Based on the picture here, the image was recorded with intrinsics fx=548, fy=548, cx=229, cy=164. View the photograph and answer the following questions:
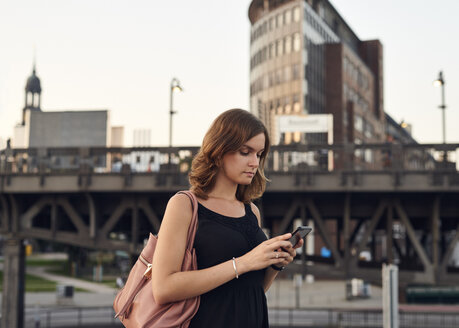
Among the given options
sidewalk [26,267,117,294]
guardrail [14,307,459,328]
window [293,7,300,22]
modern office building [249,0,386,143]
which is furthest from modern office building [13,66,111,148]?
window [293,7,300,22]

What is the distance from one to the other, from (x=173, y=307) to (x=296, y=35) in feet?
241

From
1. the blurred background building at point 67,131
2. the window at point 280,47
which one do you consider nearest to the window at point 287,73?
the window at point 280,47

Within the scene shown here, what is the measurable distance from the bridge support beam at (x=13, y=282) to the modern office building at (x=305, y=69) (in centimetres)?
4692

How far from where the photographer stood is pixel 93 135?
51281 mm

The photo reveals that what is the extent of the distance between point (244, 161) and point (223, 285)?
688 mm

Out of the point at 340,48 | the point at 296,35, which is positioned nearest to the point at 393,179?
the point at 296,35

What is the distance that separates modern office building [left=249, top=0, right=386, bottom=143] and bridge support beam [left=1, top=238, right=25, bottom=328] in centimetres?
4692

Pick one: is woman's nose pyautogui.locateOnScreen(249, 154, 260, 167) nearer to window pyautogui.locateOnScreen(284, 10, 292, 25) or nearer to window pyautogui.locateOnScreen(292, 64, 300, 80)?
window pyautogui.locateOnScreen(292, 64, 300, 80)

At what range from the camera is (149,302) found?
295cm

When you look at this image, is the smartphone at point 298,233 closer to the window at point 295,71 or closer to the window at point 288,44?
the window at point 295,71

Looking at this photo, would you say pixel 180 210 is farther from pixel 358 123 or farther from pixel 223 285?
pixel 358 123

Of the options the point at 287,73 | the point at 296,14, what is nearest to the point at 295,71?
the point at 287,73

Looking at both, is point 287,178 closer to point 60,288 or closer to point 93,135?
point 60,288

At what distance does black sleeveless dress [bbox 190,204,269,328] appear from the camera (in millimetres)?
2926
